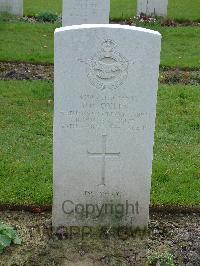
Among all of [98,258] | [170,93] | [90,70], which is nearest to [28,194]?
[98,258]

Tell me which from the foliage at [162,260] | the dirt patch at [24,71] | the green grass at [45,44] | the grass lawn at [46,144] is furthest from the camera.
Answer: the green grass at [45,44]

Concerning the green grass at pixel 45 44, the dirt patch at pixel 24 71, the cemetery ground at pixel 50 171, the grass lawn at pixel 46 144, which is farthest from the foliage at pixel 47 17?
the grass lawn at pixel 46 144

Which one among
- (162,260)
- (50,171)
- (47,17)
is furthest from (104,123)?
(47,17)

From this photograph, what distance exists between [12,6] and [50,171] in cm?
879

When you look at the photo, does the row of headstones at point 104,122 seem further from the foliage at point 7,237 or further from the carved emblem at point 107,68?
the foliage at point 7,237

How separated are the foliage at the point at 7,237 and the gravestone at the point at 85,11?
483cm

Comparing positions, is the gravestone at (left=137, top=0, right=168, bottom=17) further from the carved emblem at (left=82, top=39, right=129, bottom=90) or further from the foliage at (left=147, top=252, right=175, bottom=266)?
the foliage at (left=147, top=252, right=175, bottom=266)

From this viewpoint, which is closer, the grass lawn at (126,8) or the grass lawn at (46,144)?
the grass lawn at (46,144)

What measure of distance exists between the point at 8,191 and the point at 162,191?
4.88 ft

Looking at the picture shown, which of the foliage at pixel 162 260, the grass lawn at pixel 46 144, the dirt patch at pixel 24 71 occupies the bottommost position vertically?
the foliage at pixel 162 260

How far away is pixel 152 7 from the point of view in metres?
14.0

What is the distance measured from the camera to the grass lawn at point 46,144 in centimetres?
→ 571

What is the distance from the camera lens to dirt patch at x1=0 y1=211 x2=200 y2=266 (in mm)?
4699

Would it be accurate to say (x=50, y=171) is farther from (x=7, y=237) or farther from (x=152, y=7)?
(x=152, y=7)
